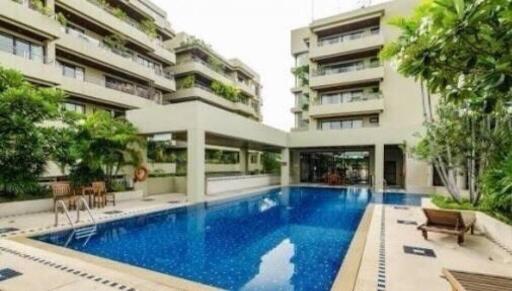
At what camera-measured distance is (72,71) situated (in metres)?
21.7

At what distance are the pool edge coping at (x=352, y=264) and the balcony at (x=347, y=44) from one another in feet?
67.4

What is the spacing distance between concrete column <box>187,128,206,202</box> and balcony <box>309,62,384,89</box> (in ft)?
52.8

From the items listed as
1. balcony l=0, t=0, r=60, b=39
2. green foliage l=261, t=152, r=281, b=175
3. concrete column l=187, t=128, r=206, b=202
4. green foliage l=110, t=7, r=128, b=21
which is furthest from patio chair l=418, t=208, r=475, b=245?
green foliage l=110, t=7, r=128, b=21

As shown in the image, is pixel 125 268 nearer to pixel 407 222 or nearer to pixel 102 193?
pixel 102 193

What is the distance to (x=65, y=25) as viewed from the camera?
67.9 ft

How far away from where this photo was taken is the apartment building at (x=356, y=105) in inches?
930

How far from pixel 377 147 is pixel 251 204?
11.7 m

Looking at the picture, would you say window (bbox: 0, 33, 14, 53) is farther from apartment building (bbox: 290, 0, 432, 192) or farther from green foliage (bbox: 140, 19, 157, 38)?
apartment building (bbox: 290, 0, 432, 192)

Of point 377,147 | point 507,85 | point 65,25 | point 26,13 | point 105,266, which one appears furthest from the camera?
point 377,147

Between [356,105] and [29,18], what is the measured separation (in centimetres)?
2343

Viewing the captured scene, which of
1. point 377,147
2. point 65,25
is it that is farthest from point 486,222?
point 65,25

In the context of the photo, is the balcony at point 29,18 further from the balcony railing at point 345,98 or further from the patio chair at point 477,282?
the patio chair at point 477,282

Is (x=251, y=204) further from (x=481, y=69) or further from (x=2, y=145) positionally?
(x=481, y=69)

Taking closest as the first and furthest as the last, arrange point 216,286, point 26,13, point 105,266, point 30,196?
point 216,286 < point 105,266 < point 30,196 < point 26,13
